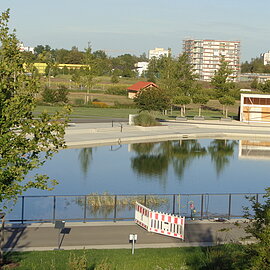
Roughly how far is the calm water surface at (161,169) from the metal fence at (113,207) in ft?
10.7

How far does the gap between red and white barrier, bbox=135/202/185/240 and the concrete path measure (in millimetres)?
195

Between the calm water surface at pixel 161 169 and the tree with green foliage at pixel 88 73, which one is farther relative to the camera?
the tree with green foliage at pixel 88 73

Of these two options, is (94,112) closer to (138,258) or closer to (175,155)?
(175,155)

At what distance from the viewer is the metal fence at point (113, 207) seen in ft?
76.9

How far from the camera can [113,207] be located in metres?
25.5

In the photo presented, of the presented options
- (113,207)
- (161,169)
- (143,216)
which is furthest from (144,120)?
(143,216)

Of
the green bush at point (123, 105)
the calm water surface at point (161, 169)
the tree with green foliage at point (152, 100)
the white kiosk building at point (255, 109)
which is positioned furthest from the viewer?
the green bush at point (123, 105)

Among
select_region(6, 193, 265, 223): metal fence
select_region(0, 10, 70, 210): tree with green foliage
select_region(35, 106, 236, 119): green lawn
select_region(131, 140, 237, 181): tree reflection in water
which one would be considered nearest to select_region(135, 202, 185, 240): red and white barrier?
select_region(6, 193, 265, 223): metal fence

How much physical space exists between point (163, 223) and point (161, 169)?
1824cm

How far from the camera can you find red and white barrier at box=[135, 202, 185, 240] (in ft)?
63.8

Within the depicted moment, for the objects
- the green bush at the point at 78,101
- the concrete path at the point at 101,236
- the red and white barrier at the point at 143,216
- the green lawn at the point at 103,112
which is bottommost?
the concrete path at the point at 101,236

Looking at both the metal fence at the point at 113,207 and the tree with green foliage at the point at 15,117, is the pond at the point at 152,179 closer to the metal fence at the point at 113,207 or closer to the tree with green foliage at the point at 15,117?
the metal fence at the point at 113,207

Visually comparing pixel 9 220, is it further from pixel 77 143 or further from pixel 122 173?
pixel 77 143

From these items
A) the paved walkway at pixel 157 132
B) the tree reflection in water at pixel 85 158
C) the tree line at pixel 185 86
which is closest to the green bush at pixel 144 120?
the paved walkway at pixel 157 132
